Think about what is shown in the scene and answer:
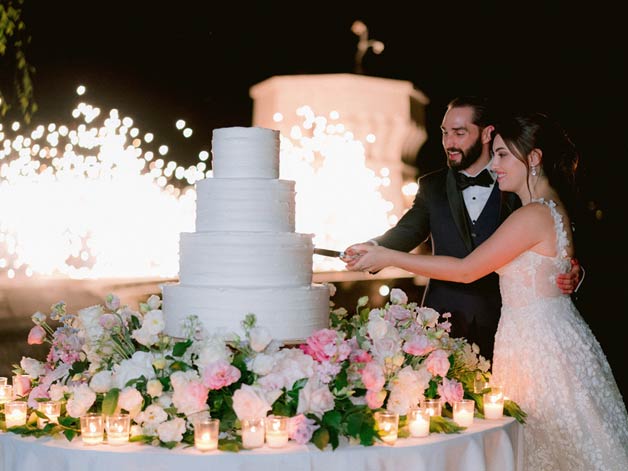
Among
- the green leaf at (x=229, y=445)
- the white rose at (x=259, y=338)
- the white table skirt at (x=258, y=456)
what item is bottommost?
the white table skirt at (x=258, y=456)

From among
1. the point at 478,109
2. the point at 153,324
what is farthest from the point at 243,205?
the point at 478,109

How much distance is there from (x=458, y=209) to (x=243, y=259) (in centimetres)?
159

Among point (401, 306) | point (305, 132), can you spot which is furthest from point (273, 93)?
point (401, 306)

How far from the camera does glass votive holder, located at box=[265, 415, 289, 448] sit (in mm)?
2316

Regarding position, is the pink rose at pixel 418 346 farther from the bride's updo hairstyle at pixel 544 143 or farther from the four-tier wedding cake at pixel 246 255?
the bride's updo hairstyle at pixel 544 143

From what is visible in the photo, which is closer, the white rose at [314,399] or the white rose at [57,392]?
the white rose at [314,399]

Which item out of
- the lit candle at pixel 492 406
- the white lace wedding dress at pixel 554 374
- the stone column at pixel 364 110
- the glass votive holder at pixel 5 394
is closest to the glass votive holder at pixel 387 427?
the lit candle at pixel 492 406

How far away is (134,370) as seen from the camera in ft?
8.02

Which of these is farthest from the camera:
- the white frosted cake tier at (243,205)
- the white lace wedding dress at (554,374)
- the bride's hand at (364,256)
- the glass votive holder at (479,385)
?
the bride's hand at (364,256)

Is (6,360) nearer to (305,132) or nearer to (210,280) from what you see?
(305,132)

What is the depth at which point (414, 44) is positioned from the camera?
8.55 metres

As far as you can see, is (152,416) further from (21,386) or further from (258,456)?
(21,386)

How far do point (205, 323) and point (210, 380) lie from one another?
0.39 metres

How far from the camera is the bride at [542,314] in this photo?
9.89 ft
